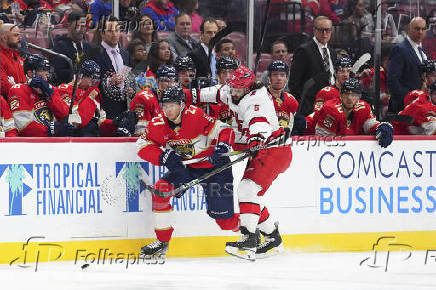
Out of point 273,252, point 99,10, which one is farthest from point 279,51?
point 273,252

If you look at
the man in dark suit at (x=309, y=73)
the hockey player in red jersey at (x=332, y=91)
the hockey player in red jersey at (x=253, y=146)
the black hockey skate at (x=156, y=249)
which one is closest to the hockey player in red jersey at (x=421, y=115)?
the hockey player in red jersey at (x=332, y=91)

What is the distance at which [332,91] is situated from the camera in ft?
25.8

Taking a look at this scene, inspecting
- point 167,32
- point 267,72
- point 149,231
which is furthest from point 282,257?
point 167,32

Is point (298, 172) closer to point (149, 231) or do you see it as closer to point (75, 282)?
point (149, 231)

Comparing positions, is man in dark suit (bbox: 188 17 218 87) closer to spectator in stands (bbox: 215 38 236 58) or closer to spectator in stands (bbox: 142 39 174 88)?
spectator in stands (bbox: 215 38 236 58)

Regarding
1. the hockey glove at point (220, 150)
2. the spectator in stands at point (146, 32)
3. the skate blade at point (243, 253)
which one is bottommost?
the skate blade at point (243, 253)

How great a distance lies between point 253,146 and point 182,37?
159 centimetres

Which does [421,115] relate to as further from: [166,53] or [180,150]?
[180,150]

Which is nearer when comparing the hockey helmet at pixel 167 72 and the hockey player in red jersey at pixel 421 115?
the hockey helmet at pixel 167 72

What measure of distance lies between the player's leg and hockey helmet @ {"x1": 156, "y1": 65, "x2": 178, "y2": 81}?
0.82 meters

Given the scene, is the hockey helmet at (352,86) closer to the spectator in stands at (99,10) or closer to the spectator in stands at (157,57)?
the spectator in stands at (157,57)

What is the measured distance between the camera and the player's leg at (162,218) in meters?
6.72

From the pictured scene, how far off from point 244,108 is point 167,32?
1.45 m

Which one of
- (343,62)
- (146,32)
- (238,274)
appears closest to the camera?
(238,274)
